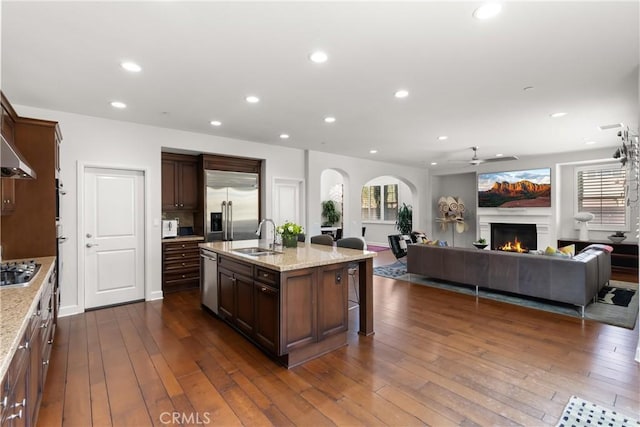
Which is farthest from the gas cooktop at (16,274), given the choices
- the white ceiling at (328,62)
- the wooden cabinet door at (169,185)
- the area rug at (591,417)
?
the area rug at (591,417)

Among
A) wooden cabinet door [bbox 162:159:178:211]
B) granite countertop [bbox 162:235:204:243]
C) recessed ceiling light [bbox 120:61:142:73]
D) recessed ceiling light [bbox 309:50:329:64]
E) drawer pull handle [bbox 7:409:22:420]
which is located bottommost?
drawer pull handle [bbox 7:409:22:420]

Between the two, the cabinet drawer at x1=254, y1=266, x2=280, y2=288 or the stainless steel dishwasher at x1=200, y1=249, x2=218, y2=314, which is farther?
the stainless steel dishwasher at x1=200, y1=249, x2=218, y2=314

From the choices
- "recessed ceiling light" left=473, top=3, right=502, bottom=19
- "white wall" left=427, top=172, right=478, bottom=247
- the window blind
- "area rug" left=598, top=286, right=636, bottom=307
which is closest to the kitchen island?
"recessed ceiling light" left=473, top=3, right=502, bottom=19

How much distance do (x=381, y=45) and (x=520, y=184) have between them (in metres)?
7.43

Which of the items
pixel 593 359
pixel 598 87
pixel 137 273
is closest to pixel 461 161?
pixel 598 87

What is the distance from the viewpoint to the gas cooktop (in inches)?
83.0

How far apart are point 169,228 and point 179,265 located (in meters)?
0.65

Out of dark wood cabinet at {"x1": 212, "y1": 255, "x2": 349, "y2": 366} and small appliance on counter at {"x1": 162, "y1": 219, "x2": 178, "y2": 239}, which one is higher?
small appliance on counter at {"x1": 162, "y1": 219, "x2": 178, "y2": 239}

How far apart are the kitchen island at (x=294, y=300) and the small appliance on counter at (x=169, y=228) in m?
2.32

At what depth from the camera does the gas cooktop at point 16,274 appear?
83.0 inches

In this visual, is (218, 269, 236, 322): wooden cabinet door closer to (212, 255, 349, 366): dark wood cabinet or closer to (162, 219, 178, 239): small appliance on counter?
(212, 255, 349, 366): dark wood cabinet

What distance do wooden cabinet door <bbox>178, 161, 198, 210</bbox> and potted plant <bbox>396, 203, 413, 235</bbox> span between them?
6.95m

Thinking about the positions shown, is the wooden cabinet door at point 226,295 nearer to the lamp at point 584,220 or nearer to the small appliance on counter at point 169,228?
the small appliance on counter at point 169,228

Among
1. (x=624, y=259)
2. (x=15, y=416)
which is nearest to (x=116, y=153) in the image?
(x=15, y=416)
